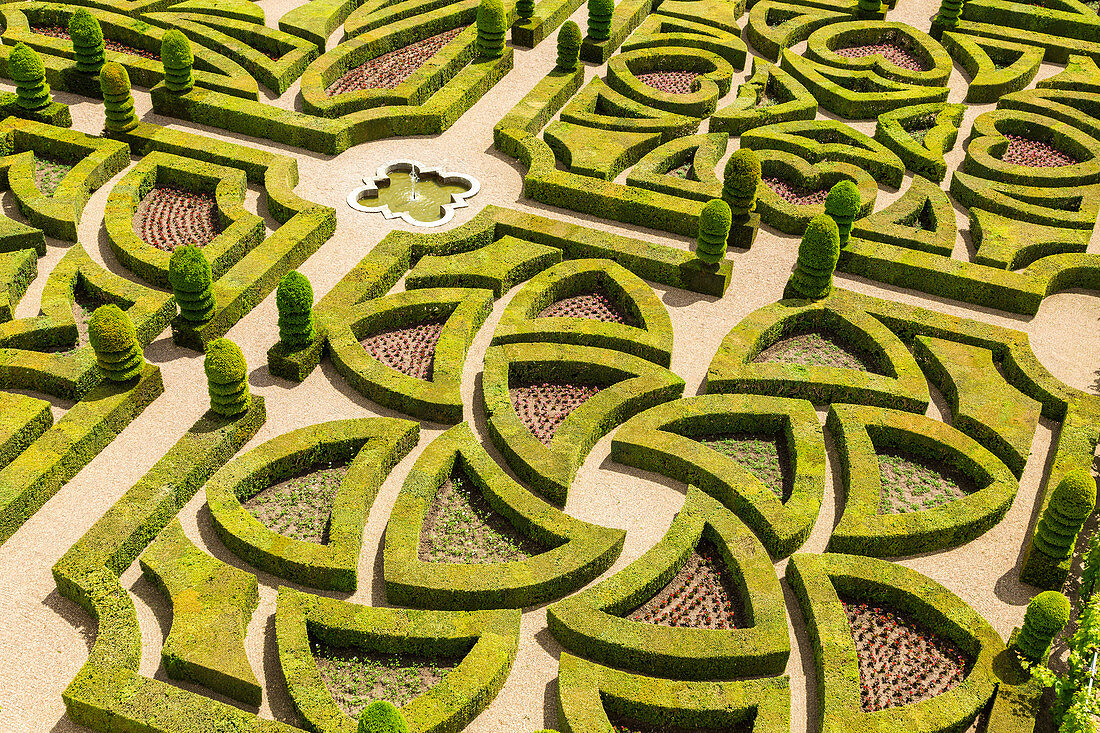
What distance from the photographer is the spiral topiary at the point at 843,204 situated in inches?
1114

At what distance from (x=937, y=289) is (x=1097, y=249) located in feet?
20.1

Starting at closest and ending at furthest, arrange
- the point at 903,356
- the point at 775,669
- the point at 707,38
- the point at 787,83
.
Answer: the point at 775,669 < the point at 903,356 < the point at 787,83 < the point at 707,38

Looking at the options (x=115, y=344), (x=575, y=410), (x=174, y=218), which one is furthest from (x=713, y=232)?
(x=174, y=218)

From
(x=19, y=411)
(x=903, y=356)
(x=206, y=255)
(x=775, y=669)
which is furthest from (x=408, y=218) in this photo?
(x=775, y=669)

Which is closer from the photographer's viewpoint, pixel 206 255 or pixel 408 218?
pixel 206 255

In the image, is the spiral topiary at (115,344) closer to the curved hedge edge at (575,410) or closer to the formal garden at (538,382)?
the formal garden at (538,382)

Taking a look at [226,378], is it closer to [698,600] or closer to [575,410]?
[575,410]

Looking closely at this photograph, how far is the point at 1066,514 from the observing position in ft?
65.7

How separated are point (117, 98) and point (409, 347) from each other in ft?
47.4

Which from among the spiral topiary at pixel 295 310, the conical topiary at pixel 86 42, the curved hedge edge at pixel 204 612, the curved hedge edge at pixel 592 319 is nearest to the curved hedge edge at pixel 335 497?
the curved hedge edge at pixel 204 612

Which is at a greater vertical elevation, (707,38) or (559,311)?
(707,38)

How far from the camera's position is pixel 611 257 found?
29688 millimetres

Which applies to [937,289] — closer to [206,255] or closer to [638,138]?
[638,138]

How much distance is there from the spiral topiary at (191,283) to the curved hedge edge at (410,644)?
898 centimetres
